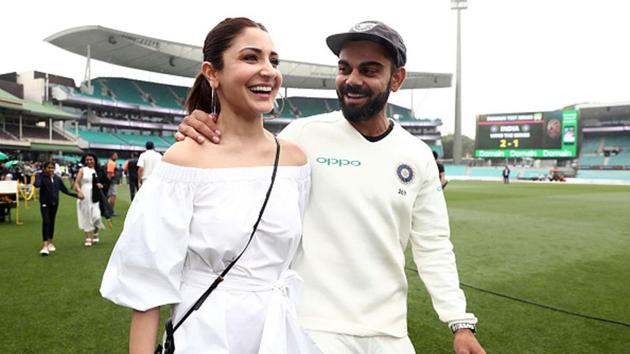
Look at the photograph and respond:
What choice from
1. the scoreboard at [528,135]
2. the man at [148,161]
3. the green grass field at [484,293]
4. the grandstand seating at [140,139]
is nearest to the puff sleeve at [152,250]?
the green grass field at [484,293]

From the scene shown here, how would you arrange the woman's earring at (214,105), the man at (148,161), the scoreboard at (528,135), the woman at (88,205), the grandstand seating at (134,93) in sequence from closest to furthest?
the woman's earring at (214,105)
the woman at (88,205)
the man at (148,161)
the scoreboard at (528,135)
the grandstand seating at (134,93)

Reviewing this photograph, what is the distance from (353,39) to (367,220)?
0.77 m

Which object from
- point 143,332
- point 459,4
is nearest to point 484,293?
point 143,332

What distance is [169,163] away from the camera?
140 cm

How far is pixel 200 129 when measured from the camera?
153cm

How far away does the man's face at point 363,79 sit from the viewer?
1879 millimetres

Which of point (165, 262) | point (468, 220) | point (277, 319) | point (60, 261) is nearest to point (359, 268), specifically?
point (277, 319)

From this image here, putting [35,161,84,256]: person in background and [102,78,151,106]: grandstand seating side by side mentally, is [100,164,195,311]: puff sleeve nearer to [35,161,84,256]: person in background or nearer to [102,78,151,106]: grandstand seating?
[35,161,84,256]: person in background

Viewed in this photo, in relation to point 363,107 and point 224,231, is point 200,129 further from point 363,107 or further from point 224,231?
point 363,107

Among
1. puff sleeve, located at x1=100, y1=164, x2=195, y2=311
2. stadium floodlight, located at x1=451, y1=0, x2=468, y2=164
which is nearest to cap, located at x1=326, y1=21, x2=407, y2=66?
puff sleeve, located at x1=100, y1=164, x2=195, y2=311

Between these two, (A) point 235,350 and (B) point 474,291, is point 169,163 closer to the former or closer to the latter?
(A) point 235,350

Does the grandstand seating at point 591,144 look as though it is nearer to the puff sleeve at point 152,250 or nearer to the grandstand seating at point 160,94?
the grandstand seating at point 160,94

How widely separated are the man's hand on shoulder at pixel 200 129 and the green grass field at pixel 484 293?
2726 millimetres

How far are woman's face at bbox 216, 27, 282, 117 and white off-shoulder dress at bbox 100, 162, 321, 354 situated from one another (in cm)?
23
